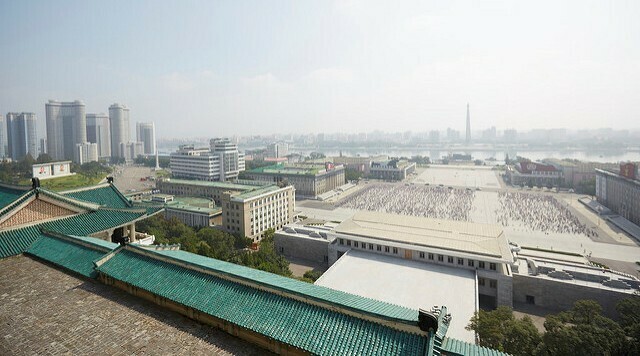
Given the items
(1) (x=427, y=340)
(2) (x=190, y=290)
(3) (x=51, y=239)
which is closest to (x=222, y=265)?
(2) (x=190, y=290)

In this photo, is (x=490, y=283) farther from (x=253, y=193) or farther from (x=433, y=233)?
(x=253, y=193)

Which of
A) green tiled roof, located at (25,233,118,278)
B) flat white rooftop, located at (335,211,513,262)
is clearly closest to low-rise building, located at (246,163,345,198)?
flat white rooftop, located at (335,211,513,262)

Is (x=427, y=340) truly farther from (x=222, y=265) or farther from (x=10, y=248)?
(x=10, y=248)

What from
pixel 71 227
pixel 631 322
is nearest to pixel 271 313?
pixel 71 227

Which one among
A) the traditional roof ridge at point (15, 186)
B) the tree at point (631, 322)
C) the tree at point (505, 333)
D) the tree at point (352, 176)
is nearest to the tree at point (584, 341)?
the tree at point (631, 322)

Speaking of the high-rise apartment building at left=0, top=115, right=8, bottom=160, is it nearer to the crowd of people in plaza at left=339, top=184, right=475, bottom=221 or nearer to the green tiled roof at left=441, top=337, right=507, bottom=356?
the crowd of people in plaza at left=339, top=184, right=475, bottom=221

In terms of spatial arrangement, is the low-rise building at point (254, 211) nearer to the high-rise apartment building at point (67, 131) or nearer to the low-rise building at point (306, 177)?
the low-rise building at point (306, 177)
